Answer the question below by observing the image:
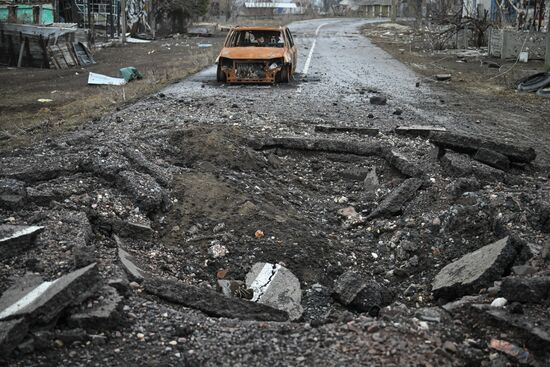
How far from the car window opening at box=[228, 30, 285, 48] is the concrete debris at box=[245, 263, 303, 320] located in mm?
10311

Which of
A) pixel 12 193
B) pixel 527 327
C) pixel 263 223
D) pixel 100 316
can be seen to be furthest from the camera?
pixel 263 223

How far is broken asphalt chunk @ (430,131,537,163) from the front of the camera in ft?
23.3

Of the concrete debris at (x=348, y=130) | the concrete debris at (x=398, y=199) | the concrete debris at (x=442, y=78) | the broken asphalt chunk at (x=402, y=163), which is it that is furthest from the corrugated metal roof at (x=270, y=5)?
the concrete debris at (x=398, y=199)

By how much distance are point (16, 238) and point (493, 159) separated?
5282 millimetres

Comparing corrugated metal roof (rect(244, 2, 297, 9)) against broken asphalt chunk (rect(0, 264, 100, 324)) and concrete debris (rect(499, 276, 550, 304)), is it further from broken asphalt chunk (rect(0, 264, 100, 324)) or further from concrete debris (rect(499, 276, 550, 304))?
concrete debris (rect(499, 276, 550, 304))

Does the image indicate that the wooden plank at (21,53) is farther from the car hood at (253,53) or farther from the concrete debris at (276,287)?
the concrete debris at (276,287)

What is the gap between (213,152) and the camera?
24.8 ft

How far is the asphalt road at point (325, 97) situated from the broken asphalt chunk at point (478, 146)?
1.93 metres

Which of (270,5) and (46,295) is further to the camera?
(270,5)

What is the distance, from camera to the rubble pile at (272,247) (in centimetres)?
352

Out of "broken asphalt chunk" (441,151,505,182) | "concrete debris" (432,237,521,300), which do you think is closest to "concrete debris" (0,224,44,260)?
"concrete debris" (432,237,521,300)

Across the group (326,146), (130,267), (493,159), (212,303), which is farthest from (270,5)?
(212,303)

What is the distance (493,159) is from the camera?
275 inches

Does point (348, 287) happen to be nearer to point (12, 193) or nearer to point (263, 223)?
point (263, 223)
